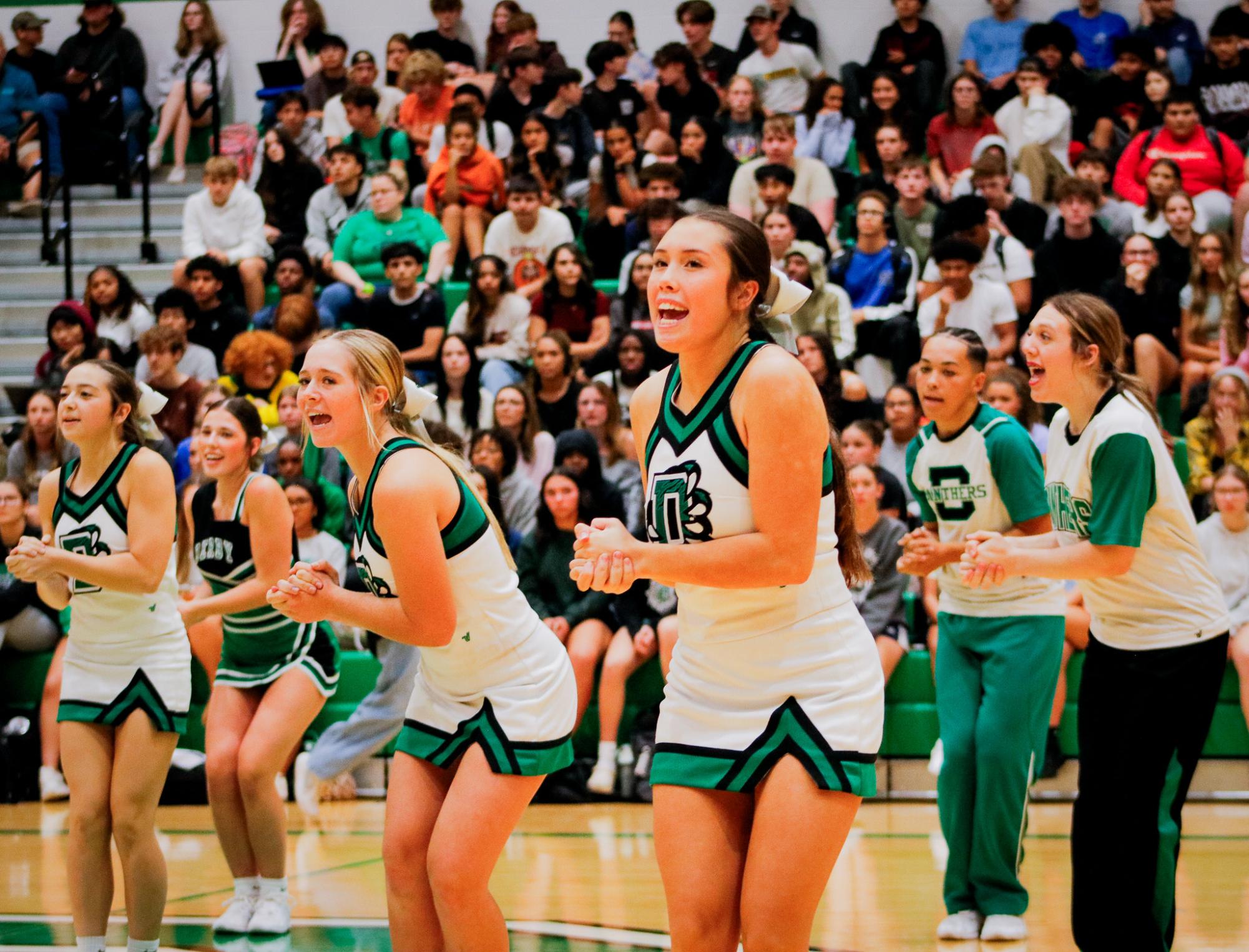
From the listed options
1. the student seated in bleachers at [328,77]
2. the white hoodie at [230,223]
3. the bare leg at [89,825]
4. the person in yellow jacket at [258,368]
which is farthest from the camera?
the student seated in bleachers at [328,77]

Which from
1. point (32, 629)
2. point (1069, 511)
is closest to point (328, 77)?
point (32, 629)

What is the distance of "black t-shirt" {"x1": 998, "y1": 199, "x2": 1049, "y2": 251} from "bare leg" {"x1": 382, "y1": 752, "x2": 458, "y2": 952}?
7.24 metres

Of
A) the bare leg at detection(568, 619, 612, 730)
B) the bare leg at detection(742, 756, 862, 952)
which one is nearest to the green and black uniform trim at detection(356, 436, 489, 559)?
the bare leg at detection(742, 756, 862, 952)

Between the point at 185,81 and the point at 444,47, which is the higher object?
the point at 444,47

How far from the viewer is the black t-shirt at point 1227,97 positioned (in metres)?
10.5

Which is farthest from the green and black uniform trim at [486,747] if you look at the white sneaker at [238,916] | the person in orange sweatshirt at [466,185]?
the person in orange sweatshirt at [466,185]

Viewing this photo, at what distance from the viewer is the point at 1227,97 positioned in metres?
10.6

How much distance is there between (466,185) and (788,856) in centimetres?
839

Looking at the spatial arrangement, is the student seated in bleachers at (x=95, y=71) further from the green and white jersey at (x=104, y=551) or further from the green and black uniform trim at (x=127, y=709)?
the green and black uniform trim at (x=127, y=709)

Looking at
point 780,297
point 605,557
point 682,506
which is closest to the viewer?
point 605,557

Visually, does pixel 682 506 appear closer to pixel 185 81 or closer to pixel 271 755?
pixel 271 755

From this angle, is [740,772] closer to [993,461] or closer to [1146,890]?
[1146,890]

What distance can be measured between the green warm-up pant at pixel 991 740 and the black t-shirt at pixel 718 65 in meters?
7.85

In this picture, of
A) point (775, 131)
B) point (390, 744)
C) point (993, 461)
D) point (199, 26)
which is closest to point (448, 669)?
point (993, 461)
